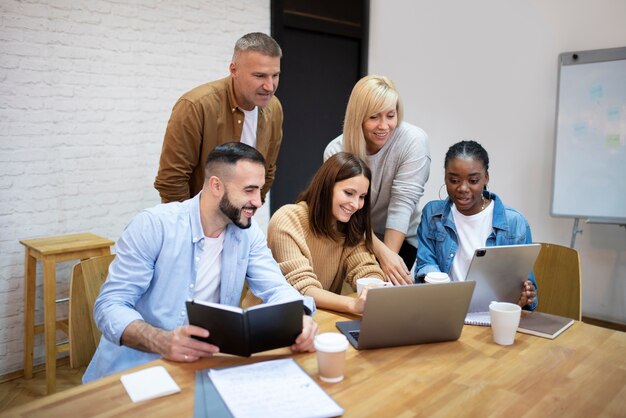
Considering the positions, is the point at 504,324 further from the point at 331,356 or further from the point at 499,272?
the point at 331,356

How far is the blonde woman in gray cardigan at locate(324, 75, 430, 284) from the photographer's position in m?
2.16

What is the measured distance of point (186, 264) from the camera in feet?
5.33

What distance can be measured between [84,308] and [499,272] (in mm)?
1344

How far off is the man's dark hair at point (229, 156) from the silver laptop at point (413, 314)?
62 centimetres

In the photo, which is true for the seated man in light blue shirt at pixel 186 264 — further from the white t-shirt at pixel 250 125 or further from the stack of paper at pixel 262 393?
the white t-shirt at pixel 250 125

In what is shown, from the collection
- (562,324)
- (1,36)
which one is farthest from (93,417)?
(1,36)

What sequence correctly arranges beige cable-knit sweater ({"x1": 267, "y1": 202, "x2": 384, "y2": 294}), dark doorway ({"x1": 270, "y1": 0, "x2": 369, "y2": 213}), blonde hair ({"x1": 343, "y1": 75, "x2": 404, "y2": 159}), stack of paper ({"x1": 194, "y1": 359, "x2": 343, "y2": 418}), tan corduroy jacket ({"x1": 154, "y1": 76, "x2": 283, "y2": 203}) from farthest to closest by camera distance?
dark doorway ({"x1": 270, "y1": 0, "x2": 369, "y2": 213}), tan corduroy jacket ({"x1": 154, "y1": 76, "x2": 283, "y2": 203}), blonde hair ({"x1": 343, "y1": 75, "x2": 404, "y2": 159}), beige cable-knit sweater ({"x1": 267, "y1": 202, "x2": 384, "y2": 294}), stack of paper ({"x1": 194, "y1": 359, "x2": 343, "y2": 418})

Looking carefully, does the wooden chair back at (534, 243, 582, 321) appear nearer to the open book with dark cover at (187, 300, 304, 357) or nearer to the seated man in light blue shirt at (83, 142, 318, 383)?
the seated man in light blue shirt at (83, 142, 318, 383)

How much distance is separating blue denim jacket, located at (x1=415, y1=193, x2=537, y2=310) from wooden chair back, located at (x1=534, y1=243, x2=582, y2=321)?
14cm

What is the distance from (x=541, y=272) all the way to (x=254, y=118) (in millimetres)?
1430

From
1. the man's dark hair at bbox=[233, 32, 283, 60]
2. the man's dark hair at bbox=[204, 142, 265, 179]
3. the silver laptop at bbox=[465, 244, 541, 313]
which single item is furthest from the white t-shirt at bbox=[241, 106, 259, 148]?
the silver laptop at bbox=[465, 244, 541, 313]

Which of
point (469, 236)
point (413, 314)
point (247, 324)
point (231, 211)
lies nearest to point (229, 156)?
point (231, 211)

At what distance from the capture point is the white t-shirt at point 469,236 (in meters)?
2.00

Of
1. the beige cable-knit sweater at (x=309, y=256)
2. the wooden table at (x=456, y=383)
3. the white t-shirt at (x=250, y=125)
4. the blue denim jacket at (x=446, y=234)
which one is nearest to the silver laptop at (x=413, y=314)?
the wooden table at (x=456, y=383)
